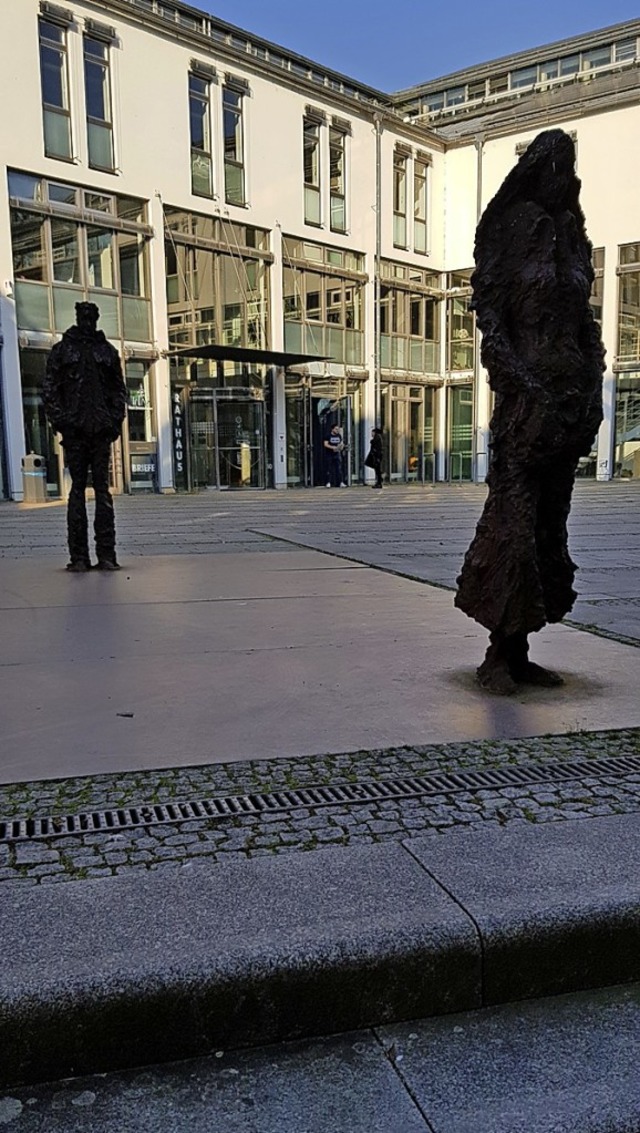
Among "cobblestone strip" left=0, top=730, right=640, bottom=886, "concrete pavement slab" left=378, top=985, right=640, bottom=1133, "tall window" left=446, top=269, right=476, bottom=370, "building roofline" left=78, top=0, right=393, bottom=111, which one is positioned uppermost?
"building roofline" left=78, top=0, right=393, bottom=111

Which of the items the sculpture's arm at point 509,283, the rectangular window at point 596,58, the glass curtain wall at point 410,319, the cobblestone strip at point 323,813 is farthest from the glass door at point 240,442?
the cobblestone strip at point 323,813

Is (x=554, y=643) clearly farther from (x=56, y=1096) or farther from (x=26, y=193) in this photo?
(x=26, y=193)

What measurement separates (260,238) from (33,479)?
11.9m

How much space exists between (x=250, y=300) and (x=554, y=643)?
24373 mm

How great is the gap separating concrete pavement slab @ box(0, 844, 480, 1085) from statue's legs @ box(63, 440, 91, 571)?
280 inches

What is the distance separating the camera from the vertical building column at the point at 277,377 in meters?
28.7

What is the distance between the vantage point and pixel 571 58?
127ft

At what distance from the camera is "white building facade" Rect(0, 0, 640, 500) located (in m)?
23.2

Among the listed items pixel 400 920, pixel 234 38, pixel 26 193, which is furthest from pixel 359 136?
pixel 400 920

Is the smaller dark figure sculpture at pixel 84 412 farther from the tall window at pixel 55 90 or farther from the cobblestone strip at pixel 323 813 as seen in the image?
the tall window at pixel 55 90

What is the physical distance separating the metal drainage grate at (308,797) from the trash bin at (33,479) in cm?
1940

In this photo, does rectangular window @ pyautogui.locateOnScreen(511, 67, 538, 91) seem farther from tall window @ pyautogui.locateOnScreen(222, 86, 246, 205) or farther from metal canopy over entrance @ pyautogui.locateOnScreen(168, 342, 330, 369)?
metal canopy over entrance @ pyautogui.locateOnScreen(168, 342, 330, 369)

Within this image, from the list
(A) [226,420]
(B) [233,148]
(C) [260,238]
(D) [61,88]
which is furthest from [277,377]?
(D) [61,88]

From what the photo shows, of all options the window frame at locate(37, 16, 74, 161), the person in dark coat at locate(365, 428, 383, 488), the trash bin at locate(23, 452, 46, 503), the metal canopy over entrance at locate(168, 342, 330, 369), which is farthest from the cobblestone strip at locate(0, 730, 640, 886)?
the person in dark coat at locate(365, 428, 383, 488)
